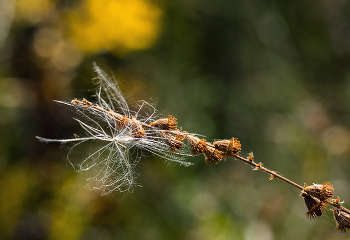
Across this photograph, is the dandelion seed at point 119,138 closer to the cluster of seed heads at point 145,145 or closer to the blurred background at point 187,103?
the cluster of seed heads at point 145,145

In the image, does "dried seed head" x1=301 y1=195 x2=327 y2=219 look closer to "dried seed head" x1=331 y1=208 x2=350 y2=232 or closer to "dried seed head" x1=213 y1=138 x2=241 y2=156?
"dried seed head" x1=331 y1=208 x2=350 y2=232

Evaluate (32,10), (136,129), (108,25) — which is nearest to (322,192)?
(136,129)

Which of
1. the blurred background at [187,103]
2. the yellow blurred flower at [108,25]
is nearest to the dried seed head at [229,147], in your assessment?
the blurred background at [187,103]

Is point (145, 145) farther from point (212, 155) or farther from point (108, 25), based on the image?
point (108, 25)

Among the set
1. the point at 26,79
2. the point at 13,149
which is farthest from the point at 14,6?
the point at 13,149

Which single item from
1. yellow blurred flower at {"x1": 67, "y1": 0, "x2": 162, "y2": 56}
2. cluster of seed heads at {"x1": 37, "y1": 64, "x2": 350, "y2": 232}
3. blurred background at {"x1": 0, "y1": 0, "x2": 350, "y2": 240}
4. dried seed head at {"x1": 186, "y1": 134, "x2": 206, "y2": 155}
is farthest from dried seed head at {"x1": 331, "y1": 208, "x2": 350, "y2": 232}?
yellow blurred flower at {"x1": 67, "y1": 0, "x2": 162, "y2": 56}

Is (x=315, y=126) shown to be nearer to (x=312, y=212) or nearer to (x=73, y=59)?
(x=312, y=212)
